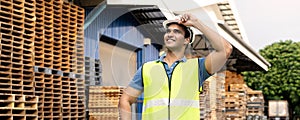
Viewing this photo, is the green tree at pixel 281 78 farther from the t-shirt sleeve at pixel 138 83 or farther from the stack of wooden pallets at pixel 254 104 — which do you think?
the t-shirt sleeve at pixel 138 83

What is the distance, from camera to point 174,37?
264cm

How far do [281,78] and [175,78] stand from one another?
41614 millimetres

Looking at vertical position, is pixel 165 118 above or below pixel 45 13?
below

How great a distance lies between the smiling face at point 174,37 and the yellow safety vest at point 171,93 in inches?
3.6

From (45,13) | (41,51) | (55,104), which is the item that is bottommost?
(55,104)

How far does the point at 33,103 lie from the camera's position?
26.1 ft

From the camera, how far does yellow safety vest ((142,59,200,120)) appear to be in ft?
8.45

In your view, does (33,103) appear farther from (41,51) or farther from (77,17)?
(77,17)

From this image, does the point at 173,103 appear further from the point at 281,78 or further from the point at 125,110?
the point at 281,78

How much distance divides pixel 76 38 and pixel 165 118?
736 cm

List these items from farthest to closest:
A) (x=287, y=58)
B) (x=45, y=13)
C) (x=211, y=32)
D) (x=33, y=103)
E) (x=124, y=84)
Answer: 1. (x=287, y=58)
2. (x=45, y=13)
3. (x=33, y=103)
4. (x=124, y=84)
5. (x=211, y=32)

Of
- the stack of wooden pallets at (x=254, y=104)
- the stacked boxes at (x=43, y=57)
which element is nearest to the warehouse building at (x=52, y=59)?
the stacked boxes at (x=43, y=57)

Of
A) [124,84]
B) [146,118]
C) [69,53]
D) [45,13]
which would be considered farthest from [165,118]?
[69,53]

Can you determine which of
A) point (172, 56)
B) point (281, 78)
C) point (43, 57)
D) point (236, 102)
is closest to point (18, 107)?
point (43, 57)
